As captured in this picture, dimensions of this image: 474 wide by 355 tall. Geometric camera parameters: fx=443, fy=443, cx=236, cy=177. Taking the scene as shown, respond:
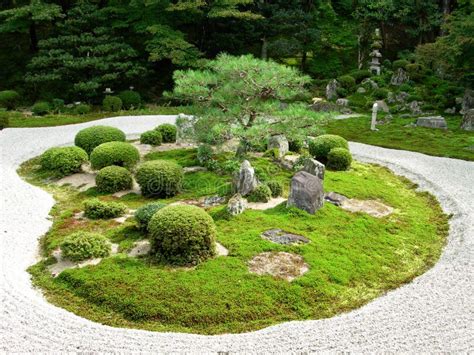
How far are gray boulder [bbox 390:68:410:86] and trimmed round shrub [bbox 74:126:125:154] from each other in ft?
73.2

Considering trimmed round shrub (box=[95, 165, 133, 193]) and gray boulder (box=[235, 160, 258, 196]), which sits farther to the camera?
trimmed round shrub (box=[95, 165, 133, 193])

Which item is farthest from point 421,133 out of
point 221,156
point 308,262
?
point 308,262

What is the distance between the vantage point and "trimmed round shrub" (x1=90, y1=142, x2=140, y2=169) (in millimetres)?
15898

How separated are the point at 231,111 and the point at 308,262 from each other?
250 inches

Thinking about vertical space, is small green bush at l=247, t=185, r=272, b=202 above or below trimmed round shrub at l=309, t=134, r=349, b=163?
below

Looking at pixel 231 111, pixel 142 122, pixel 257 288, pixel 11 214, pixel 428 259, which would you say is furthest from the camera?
pixel 142 122

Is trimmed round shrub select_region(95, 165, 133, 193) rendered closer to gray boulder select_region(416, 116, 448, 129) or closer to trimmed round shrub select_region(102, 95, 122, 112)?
trimmed round shrub select_region(102, 95, 122, 112)

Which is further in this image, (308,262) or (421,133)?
(421,133)

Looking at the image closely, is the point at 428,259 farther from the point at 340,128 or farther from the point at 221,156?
the point at 340,128

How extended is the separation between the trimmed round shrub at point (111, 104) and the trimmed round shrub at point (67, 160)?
1299 centimetres

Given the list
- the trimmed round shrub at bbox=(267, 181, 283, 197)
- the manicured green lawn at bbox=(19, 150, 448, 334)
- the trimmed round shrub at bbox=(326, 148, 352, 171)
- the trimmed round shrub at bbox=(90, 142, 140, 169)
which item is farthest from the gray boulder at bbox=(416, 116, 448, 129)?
the trimmed round shrub at bbox=(90, 142, 140, 169)

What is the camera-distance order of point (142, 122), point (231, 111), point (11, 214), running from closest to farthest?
point (11, 214) < point (231, 111) < point (142, 122)

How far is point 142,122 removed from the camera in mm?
25516

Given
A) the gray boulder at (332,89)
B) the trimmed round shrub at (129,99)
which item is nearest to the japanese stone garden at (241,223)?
the trimmed round shrub at (129,99)
